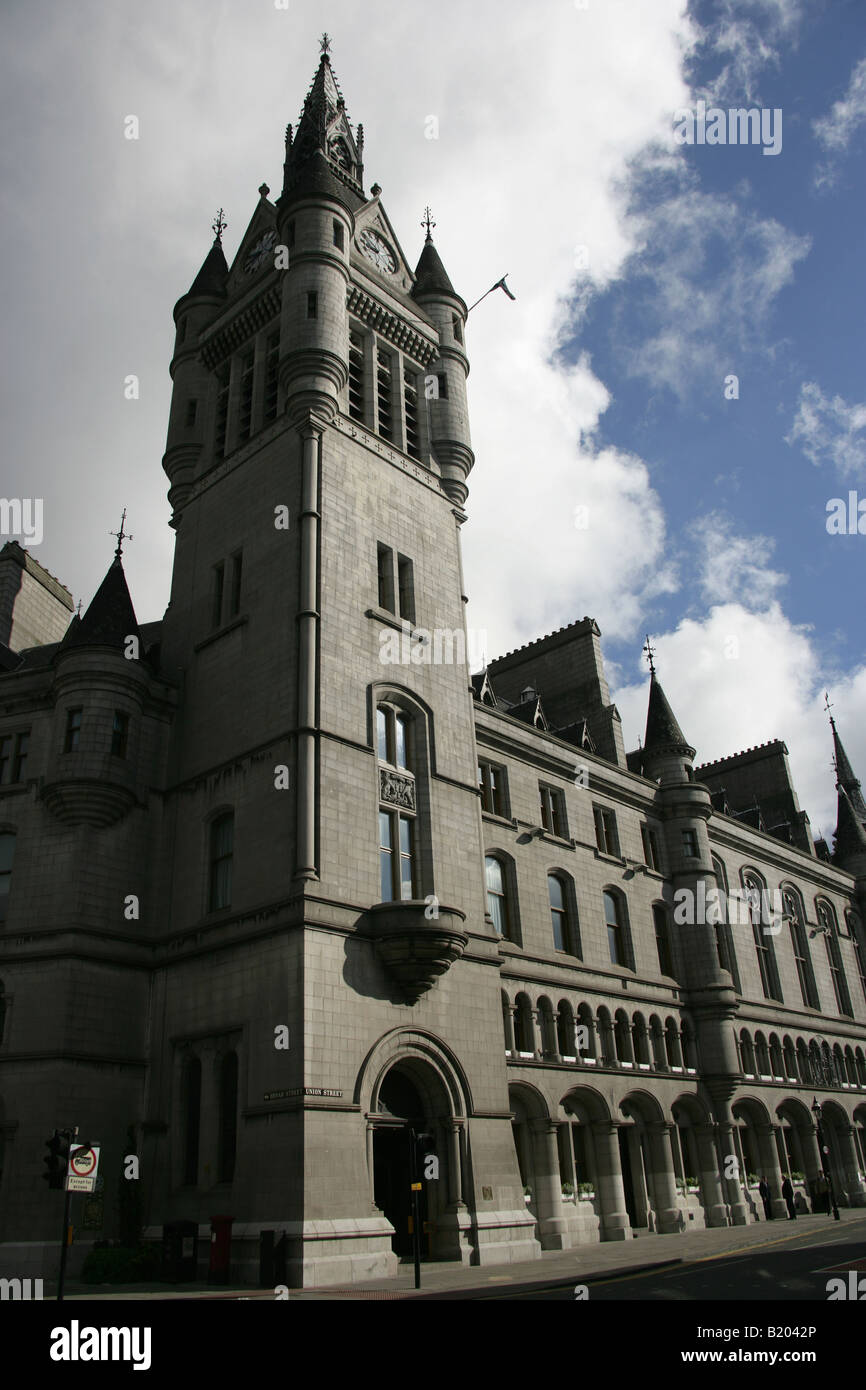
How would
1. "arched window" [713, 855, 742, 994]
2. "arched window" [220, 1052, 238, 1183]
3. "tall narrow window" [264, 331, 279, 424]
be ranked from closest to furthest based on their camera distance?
"arched window" [220, 1052, 238, 1183] < "tall narrow window" [264, 331, 279, 424] < "arched window" [713, 855, 742, 994]

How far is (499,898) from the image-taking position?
36.6 metres

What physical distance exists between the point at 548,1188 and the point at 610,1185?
12.7 feet

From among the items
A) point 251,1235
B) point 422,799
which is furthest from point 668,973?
point 251,1235

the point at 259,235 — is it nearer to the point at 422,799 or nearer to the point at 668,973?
the point at 422,799

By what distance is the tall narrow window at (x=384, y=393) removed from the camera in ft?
126

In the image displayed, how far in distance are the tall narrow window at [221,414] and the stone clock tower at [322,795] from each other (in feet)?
0.38

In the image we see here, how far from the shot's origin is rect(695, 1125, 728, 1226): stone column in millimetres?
40500

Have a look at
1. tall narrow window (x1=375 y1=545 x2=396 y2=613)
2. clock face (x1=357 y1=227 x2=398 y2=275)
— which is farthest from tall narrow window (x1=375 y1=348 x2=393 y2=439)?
tall narrow window (x1=375 y1=545 x2=396 y2=613)

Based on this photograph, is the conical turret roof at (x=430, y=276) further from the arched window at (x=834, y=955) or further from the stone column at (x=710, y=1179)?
the arched window at (x=834, y=955)

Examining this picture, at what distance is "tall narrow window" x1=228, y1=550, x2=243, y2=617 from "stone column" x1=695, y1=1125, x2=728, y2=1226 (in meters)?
28.8

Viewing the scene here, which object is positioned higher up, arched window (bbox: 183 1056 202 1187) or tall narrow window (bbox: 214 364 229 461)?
tall narrow window (bbox: 214 364 229 461)

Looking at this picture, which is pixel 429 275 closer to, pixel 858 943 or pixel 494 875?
pixel 494 875

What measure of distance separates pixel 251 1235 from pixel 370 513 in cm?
2178

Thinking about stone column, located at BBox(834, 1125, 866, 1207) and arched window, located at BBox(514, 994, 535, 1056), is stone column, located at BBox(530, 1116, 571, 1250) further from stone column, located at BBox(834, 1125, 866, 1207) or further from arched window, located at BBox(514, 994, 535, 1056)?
stone column, located at BBox(834, 1125, 866, 1207)
